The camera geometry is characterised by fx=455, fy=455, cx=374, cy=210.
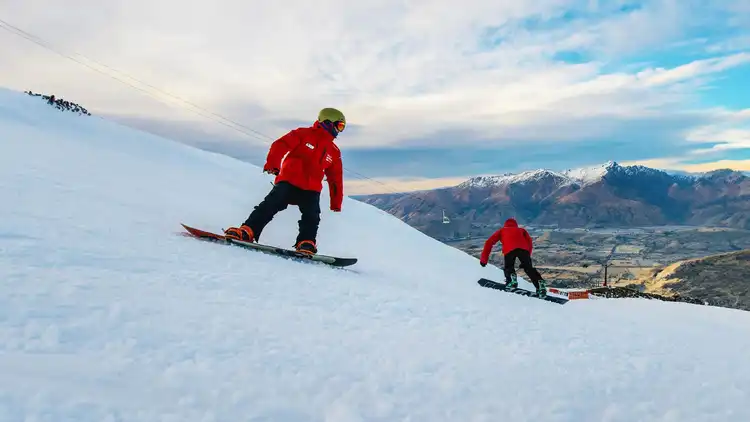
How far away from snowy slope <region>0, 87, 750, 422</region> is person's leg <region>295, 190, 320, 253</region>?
882 millimetres

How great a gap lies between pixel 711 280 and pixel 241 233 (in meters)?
89.9

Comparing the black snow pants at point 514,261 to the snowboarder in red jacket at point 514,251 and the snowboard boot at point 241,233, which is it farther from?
the snowboard boot at point 241,233

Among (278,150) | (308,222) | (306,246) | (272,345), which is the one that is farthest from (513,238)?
(272,345)

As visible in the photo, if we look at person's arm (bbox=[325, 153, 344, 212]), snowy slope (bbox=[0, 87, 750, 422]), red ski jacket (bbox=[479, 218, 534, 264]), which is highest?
person's arm (bbox=[325, 153, 344, 212])

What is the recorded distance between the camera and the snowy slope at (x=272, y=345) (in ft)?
6.80

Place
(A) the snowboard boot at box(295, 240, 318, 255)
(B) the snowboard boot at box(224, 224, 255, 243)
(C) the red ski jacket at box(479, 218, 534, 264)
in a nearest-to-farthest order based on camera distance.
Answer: (B) the snowboard boot at box(224, 224, 255, 243) < (A) the snowboard boot at box(295, 240, 318, 255) < (C) the red ski jacket at box(479, 218, 534, 264)

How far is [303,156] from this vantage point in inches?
290

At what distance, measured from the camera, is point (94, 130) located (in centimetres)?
1420

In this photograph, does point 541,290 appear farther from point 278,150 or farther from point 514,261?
point 278,150

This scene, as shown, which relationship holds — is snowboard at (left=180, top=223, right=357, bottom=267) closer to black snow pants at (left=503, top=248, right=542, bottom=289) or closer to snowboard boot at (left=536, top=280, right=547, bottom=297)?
black snow pants at (left=503, top=248, right=542, bottom=289)

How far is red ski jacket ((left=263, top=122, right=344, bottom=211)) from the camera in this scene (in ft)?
23.9

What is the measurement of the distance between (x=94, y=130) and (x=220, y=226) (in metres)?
8.80

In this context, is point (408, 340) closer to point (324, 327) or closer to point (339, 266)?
point (324, 327)

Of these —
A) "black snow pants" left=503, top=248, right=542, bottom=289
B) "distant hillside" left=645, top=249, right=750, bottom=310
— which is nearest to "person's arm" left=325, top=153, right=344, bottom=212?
"black snow pants" left=503, top=248, right=542, bottom=289
